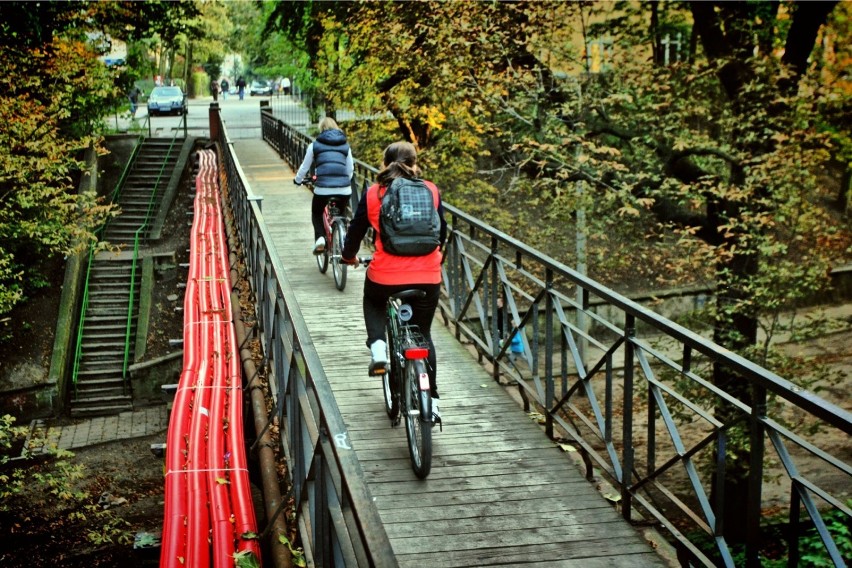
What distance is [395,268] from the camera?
604 cm

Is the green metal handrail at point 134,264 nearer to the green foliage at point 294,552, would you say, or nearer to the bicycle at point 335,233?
the bicycle at point 335,233

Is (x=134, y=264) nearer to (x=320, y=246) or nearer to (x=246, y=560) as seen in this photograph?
(x=320, y=246)

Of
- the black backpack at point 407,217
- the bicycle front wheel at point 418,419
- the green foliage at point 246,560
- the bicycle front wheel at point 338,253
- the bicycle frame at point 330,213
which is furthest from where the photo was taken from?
the bicycle frame at point 330,213

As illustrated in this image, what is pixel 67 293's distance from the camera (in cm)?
2534

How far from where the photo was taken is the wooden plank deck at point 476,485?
4.89m

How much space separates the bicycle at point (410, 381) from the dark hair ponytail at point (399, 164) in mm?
783

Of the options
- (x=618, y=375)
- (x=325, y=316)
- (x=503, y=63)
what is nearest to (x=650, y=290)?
(x=618, y=375)

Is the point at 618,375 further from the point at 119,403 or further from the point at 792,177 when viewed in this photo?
the point at 119,403

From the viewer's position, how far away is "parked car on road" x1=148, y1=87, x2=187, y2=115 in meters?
46.9

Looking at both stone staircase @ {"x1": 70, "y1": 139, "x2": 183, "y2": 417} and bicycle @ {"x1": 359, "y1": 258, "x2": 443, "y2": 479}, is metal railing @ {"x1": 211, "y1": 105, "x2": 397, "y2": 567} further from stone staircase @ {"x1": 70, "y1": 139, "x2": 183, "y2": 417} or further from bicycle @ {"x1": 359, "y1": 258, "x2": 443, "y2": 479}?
stone staircase @ {"x1": 70, "y1": 139, "x2": 183, "y2": 417}

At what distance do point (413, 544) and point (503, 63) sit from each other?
13.4 meters

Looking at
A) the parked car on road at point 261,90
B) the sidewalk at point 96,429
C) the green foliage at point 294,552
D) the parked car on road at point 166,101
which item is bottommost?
the sidewalk at point 96,429

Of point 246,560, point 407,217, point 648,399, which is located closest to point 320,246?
point 407,217

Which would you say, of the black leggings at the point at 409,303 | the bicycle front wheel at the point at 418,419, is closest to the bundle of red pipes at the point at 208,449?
the bicycle front wheel at the point at 418,419
